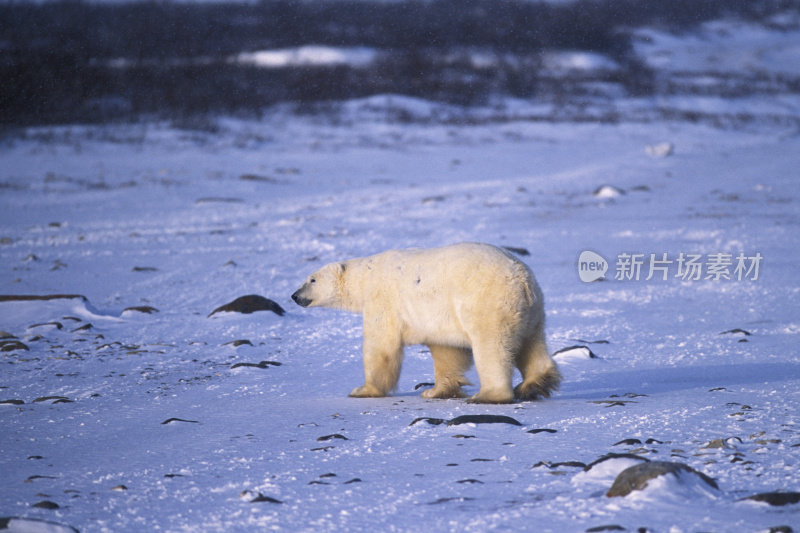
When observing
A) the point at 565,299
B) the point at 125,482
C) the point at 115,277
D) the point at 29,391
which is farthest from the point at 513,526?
the point at 115,277

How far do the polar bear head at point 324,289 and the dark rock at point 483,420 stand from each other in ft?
5.71

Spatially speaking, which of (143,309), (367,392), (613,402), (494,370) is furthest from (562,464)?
(143,309)

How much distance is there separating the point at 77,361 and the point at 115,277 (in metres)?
3.03

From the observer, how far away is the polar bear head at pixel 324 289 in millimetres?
5527

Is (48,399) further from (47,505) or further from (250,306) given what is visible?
(250,306)

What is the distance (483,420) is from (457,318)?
0.86 meters

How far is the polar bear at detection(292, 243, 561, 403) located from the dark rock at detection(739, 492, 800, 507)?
6.30ft

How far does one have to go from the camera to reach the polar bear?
4609mm

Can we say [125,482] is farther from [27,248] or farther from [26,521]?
[27,248]

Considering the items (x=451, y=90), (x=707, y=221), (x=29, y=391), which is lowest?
(x=29, y=391)

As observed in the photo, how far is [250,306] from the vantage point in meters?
7.15

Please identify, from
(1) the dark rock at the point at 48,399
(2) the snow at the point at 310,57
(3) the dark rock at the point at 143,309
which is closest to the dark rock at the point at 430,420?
(1) the dark rock at the point at 48,399

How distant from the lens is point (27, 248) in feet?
33.8

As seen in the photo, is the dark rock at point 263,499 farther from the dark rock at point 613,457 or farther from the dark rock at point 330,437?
the dark rock at point 613,457
